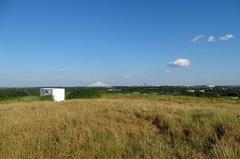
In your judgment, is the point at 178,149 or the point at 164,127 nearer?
the point at 178,149

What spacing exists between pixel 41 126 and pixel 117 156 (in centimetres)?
427

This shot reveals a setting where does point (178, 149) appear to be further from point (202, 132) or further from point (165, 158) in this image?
point (202, 132)

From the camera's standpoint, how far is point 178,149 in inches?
251

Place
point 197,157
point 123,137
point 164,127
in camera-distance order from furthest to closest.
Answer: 1. point 164,127
2. point 123,137
3. point 197,157

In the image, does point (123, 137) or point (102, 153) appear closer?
point (102, 153)

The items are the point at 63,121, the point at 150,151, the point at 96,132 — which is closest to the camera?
the point at 150,151

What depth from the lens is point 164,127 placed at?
942cm

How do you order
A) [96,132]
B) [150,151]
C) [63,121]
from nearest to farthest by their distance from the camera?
1. [150,151]
2. [96,132]
3. [63,121]

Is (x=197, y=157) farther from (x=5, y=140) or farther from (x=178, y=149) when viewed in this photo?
(x=5, y=140)

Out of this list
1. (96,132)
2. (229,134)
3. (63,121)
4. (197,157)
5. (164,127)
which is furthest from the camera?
(63,121)

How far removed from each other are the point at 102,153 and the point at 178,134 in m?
2.43

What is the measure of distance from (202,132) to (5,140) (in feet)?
15.1

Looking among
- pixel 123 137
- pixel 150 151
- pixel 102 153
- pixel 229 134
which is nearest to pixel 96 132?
pixel 123 137

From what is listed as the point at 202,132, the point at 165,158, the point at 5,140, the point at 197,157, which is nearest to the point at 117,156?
the point at 165,158
